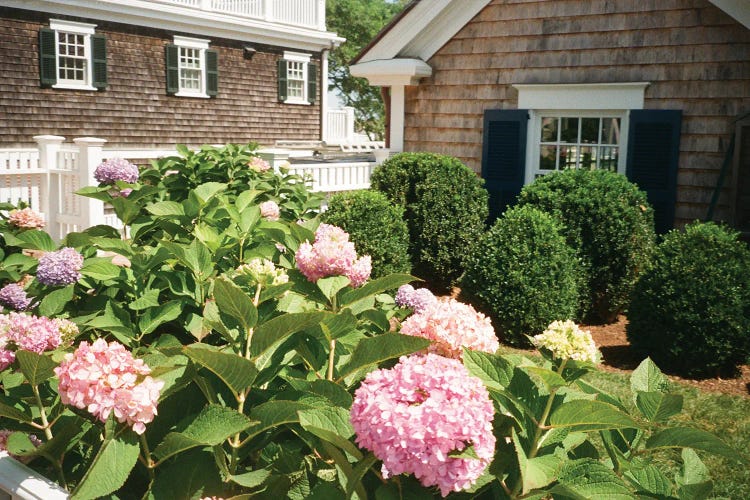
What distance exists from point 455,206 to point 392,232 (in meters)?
1.06

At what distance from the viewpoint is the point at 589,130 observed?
31.2 ft

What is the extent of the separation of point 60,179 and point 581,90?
7051 mm

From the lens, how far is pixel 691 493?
5.12ft

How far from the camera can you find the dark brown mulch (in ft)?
18.4

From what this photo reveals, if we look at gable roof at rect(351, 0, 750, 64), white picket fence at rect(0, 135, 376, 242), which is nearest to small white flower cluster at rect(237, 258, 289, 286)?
white picket fence at rect(0, 135, 376, 242)

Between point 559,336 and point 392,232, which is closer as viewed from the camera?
point 559,336

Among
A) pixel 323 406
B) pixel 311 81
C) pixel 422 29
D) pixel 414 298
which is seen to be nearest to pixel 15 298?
pixel 414 298

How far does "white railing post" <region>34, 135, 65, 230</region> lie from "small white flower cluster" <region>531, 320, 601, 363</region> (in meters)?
9.67

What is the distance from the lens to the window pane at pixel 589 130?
31.1 ft

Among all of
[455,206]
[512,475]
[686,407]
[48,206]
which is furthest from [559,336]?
[48,206]

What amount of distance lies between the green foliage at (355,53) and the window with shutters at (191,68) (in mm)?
26042

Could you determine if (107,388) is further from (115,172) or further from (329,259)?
(115,172)

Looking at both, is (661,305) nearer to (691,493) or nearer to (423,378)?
(691,493)

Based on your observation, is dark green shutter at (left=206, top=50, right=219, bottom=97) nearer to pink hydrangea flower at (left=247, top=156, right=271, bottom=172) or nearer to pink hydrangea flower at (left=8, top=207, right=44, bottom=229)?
pink hydrangea flower at (left=247, top=156, right=271, bottom=172)
